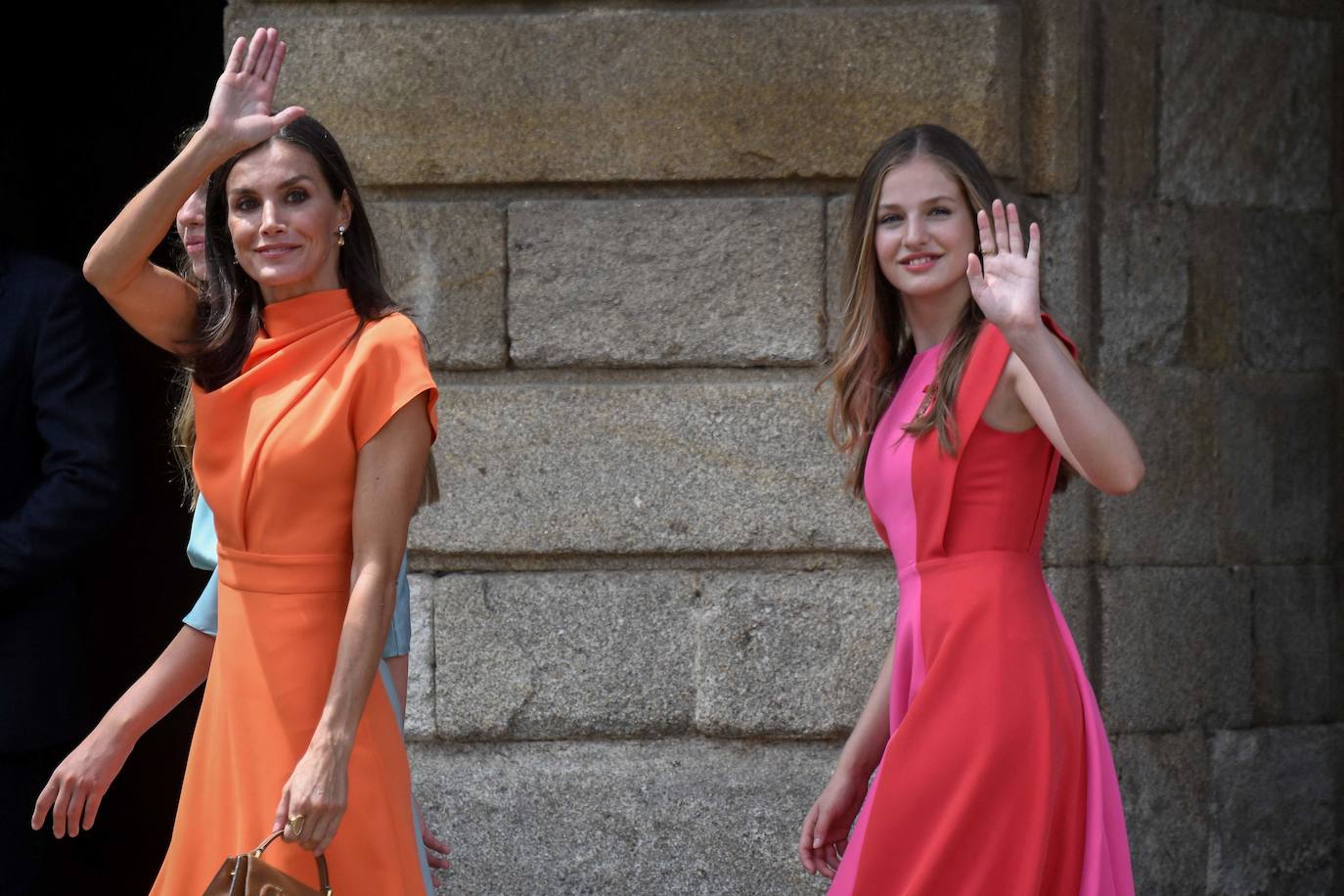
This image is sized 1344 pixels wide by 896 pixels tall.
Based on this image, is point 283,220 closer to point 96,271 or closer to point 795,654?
point 96,271

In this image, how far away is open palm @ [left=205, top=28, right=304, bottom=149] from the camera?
2797 mm

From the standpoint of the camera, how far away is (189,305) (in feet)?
10.1

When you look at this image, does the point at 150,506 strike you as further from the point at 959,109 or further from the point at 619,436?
the point at 959,109

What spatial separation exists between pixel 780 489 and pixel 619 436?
1.34ft

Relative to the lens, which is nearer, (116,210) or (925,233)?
(925,233)

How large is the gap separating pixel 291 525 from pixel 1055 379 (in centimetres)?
119

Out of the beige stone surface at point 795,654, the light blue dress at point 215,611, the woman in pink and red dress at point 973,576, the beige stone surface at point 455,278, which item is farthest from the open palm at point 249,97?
the beige stone surface at point 795,654

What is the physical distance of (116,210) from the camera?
6418 millimetres

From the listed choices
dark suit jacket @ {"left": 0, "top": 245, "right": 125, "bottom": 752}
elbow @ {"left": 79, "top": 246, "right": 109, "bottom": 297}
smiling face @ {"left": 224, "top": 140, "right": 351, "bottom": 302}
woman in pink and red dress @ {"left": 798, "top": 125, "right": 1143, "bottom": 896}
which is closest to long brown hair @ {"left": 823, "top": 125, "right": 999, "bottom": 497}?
woman in pink and red dress @ {"left": 798, "top": 125, "right": 1143, "bottom": 896}

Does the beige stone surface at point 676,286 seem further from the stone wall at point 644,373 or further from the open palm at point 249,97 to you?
the open palm at point 249,97

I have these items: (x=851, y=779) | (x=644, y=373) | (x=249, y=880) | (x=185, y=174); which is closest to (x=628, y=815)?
(x=644, y=373)

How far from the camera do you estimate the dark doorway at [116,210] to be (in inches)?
251

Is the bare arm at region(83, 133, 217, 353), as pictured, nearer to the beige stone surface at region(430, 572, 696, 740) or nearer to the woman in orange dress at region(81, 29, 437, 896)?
the woman in orange dress at region(81, 29, 437, 896)

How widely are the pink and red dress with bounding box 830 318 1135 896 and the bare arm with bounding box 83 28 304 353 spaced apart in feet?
3.92
